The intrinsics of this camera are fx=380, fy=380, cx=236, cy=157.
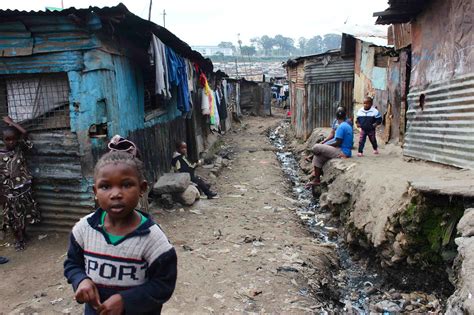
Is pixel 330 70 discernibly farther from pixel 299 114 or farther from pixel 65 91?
pixel 65 91

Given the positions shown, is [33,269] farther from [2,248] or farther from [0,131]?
[0,131]

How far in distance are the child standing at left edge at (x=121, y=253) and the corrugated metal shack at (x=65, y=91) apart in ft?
12.6

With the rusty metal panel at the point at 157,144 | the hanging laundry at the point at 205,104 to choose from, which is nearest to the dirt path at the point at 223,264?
the rusty metal panel at the point at 157,144

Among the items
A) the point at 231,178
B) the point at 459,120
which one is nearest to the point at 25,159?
the point at 231,178

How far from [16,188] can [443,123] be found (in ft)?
21.1

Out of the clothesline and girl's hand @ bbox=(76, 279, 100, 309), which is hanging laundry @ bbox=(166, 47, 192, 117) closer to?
the clothesline

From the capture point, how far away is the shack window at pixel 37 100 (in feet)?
17.4

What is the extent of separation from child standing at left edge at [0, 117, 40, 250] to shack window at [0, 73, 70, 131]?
0.24m

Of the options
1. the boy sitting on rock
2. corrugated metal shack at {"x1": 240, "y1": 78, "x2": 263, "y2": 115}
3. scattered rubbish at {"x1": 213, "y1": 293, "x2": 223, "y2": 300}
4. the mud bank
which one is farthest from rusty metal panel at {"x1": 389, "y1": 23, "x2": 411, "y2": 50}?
corrugated metal shack at {"x1": 240, "y1": 78, "x2": 263, "y2": 115}

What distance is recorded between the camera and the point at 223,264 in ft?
15.6

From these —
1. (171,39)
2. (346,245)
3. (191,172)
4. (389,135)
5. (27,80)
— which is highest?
(171,39)

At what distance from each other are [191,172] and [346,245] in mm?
3495

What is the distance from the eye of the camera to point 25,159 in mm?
5352

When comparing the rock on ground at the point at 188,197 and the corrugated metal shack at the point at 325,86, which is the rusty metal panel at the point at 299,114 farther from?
the rock on ground at the point at 188,197
